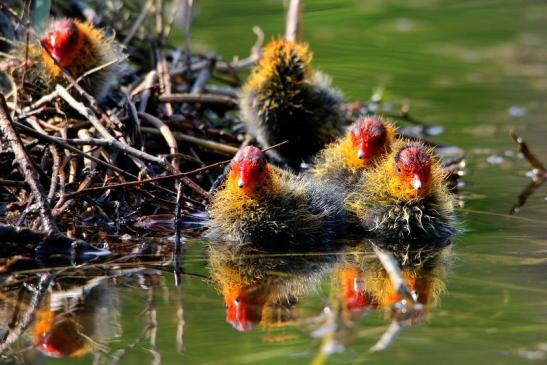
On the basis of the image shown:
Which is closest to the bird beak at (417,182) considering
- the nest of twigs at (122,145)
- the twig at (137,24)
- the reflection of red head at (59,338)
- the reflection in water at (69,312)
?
the nest of twigs at (122,145)

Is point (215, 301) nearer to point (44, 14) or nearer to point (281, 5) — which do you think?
point (44, 14)


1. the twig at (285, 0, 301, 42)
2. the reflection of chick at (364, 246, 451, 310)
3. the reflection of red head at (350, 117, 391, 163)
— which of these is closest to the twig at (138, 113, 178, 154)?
the reflection of red head at (350, 117, 391, 163)

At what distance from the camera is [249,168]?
169 inches

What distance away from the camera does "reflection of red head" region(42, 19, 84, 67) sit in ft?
17.3

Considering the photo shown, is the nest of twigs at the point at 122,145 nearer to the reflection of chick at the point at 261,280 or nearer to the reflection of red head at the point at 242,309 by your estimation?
the reflection of chick at the point at 261,280

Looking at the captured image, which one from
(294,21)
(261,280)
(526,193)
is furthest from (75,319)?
(294,21)

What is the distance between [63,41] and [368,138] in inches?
64.1

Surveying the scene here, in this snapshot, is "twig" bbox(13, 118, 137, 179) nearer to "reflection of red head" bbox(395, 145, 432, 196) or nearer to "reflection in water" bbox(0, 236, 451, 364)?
"reflection in water" bbox(0, 236, 451, 364)

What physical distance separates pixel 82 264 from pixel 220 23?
17.0ft

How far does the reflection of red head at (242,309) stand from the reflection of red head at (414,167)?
3.43ft

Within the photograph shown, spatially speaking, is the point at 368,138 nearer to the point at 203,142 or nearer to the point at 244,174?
the point at 244,174

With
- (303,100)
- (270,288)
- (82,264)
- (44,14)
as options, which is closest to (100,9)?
(44,14)

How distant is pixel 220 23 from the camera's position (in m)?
8.90

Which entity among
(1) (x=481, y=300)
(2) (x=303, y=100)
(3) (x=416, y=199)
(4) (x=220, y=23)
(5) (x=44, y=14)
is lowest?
(1) (x=481, y=300)
